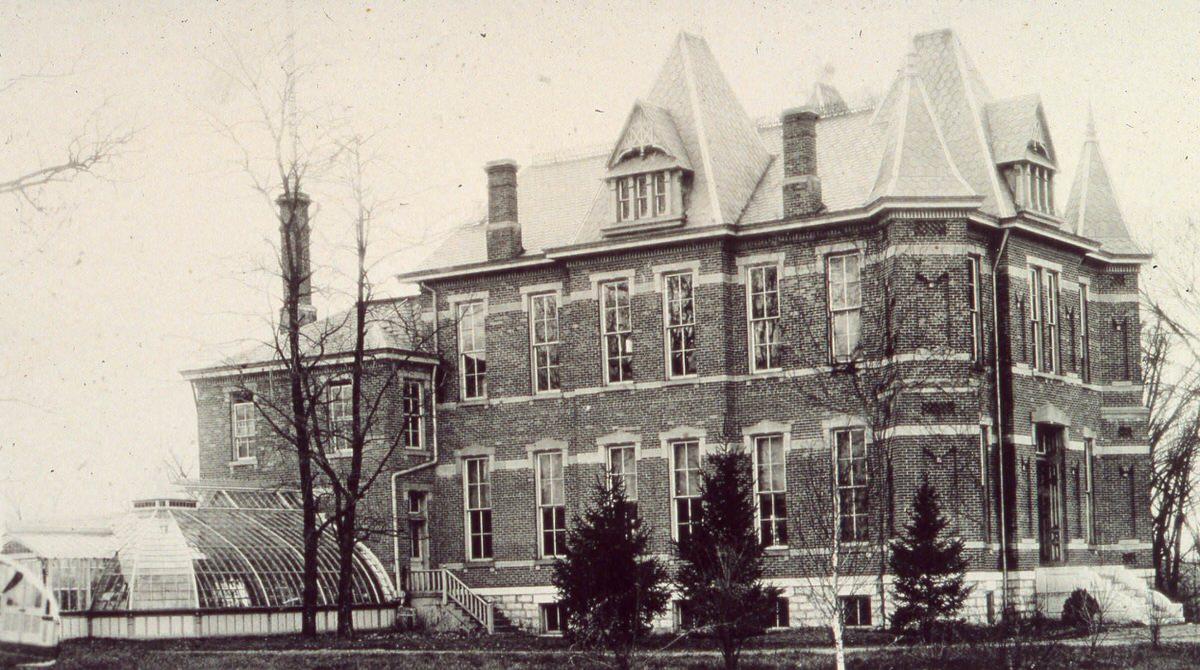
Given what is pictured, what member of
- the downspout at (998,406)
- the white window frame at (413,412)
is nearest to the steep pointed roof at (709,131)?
the downspout at (998,406)

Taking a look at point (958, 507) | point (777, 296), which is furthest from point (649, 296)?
point (958, 507)

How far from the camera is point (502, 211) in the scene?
1592 inches

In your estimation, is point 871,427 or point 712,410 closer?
point 871,427

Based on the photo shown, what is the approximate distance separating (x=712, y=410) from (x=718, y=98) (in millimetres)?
8079

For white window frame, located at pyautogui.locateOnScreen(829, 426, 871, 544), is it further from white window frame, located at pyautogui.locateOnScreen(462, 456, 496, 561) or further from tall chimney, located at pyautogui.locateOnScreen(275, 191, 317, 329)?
tall chimney, located at pyautogui.locateOnScreen(275, 191, 317, 329)

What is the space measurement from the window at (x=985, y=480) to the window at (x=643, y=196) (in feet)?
27.8

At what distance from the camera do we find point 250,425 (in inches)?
1711

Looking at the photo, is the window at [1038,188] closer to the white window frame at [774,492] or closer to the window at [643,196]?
the white window frame at [774,492]

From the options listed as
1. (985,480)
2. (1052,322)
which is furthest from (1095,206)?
(985,480)

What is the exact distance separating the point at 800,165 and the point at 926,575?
10.5m

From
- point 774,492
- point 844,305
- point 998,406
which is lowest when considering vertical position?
point 774,492

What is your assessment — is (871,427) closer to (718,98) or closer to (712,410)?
(712,410)

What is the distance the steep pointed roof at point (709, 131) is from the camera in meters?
36.7

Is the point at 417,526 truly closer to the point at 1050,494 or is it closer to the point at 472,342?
the point at 472,342
